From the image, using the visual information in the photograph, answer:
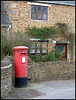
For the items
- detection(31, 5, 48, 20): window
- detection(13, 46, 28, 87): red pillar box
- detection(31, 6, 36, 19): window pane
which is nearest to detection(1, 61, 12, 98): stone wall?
detection(13, 46, 28, 87): red pillar box

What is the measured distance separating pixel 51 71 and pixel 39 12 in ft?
21.6

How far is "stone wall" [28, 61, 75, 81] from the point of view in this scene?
34.7 feet

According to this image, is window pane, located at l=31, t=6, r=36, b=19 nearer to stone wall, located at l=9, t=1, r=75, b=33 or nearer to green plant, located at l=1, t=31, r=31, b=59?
stone wall, located at l=9, t=1, r=75, b=33

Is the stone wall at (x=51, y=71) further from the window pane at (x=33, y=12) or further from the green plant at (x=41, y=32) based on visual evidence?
the window pane at (x=33, y=12)

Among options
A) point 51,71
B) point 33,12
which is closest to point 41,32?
point 33,12

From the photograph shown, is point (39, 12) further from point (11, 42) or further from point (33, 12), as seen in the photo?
point (11, 42)

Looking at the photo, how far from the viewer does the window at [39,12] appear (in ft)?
51.1

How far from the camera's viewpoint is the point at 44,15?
52.3ft

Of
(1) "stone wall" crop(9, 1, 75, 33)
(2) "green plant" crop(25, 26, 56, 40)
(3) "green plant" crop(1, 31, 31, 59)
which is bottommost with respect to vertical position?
(3) "green plant" crop(1, 31, 31, 59)

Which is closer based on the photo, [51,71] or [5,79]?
[5,79]

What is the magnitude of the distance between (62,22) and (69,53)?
271 cm

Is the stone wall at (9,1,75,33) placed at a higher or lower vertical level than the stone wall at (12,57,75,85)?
higher

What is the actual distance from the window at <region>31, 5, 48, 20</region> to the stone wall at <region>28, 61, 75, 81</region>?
5.75 metres

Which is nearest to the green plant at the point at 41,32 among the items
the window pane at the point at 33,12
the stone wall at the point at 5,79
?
the window pane at the point at 33,12
